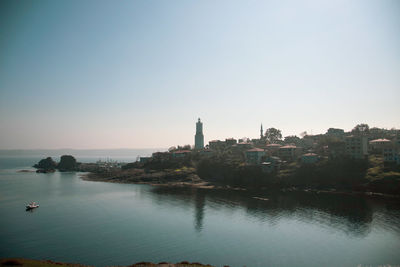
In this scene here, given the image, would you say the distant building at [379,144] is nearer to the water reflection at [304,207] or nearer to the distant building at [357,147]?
the distant building at [357,147]

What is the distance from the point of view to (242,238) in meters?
47.7

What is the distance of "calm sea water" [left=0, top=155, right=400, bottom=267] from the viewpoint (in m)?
38.9

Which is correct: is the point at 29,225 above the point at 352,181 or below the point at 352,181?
below

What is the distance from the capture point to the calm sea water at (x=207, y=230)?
128 ft

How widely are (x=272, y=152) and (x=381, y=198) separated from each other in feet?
193

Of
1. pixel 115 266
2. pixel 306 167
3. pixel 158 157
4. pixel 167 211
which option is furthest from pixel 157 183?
pixel 115 266

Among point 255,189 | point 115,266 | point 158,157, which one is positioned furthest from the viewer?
point 158,157

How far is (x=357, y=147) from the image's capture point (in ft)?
341

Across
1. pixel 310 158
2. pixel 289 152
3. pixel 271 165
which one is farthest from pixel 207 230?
pixel 289 152

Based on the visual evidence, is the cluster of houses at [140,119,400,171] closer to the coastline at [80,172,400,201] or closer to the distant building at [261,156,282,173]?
the distant building at [261,156,282,173]

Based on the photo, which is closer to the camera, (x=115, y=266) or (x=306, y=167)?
(x=115, y=266)

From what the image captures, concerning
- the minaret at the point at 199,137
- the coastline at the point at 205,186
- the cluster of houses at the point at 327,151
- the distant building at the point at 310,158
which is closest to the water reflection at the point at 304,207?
the coastline at the point at 205,186

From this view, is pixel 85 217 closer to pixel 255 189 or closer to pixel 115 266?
pixel 115 266

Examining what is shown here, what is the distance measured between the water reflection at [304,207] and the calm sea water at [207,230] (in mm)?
228
